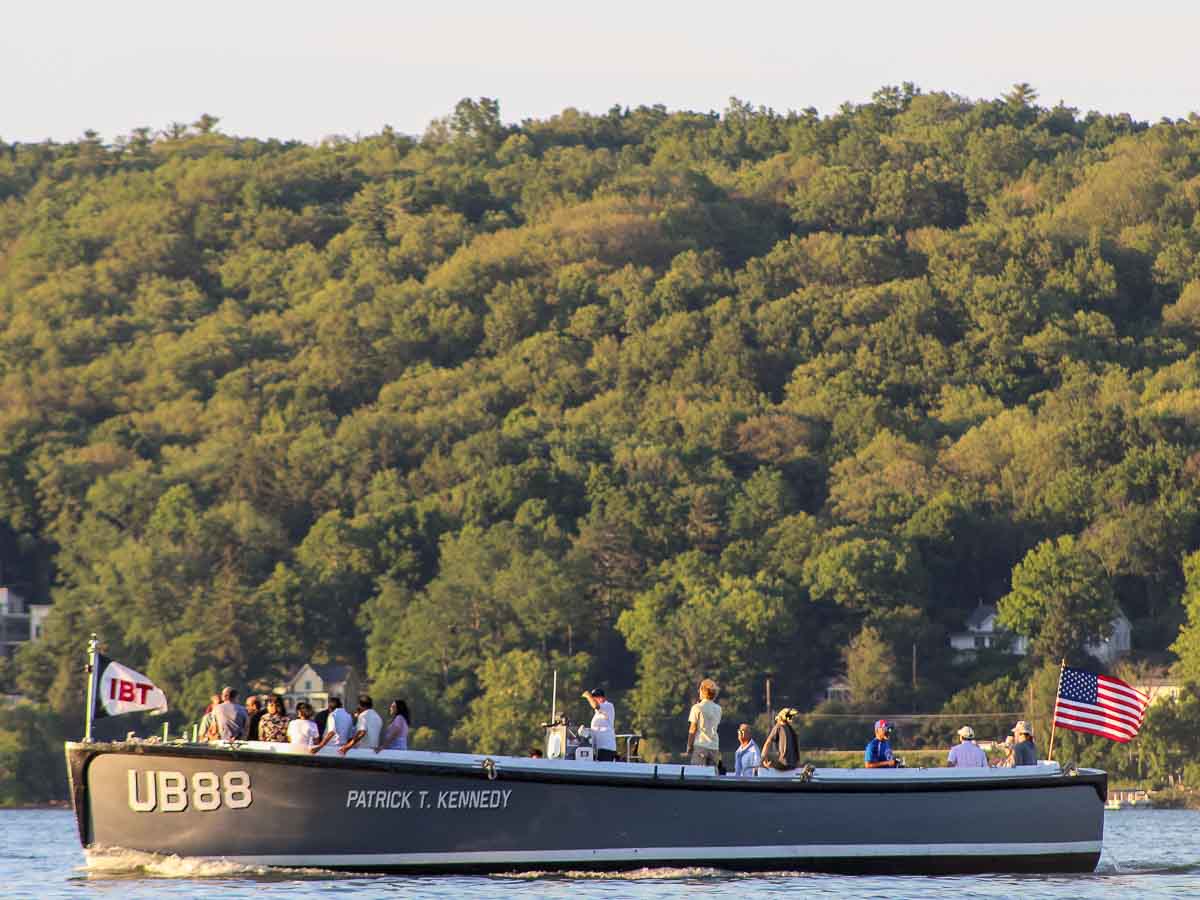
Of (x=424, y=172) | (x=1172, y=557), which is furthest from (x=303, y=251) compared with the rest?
(x=1172, y=557)

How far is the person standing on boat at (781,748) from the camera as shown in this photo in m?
28.0

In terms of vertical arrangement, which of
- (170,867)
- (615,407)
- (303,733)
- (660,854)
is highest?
(615,407)

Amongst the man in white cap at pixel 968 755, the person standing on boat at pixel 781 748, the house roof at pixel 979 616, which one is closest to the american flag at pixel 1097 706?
the man in white cap at pixel 968 755

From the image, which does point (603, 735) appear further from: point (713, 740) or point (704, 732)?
point (713, 740)

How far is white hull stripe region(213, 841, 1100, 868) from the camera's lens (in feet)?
88.3

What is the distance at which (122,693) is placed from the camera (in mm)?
27141

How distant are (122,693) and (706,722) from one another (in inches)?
245

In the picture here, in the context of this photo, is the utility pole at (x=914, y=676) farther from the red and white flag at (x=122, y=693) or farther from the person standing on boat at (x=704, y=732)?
the red and white flag at (x=122, y=693)

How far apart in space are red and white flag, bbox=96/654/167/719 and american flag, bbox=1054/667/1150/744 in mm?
10193

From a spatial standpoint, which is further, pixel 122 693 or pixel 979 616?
pixel 979 616

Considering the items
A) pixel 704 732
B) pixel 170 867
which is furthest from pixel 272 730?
pixel 704 732

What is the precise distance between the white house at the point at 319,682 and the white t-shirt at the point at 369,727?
73.9 metres

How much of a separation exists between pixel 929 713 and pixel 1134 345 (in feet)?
155

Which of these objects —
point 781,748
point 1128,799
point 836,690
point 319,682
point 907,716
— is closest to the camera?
point 781,748
